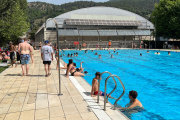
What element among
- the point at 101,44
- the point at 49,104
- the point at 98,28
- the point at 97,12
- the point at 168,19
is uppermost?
the point at 97,12

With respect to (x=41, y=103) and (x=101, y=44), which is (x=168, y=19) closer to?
(x=101, y=44)

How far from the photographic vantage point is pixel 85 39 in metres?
41.2

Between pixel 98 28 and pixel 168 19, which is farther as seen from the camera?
pixel 98 28

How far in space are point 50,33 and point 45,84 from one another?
114 feet

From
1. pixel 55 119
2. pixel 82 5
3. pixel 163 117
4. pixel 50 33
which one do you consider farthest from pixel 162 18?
pixel 82 5

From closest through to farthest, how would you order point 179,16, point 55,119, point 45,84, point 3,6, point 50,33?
point 55,119 < point 45,84 < point 3,6 < point 179,16 < point 50,33

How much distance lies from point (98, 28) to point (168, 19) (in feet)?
56.7

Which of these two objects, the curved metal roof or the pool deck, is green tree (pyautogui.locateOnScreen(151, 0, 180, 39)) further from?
→ the pool deck

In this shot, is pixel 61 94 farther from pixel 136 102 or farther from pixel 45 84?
pixel 136 102

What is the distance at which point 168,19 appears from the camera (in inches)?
1303

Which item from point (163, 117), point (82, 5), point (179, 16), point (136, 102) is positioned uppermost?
point (82, 5)

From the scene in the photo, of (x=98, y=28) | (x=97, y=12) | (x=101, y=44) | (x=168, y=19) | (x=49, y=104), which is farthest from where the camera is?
(x=97, y=12)

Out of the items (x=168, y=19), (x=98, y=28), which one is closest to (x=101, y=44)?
(x=98, y=28)

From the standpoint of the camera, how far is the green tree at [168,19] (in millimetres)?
31500
